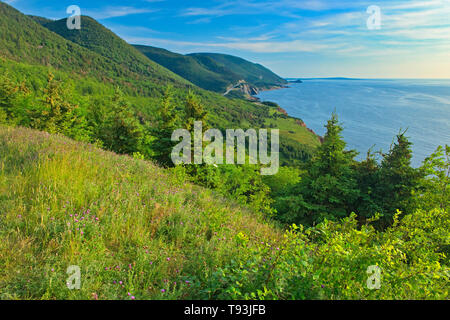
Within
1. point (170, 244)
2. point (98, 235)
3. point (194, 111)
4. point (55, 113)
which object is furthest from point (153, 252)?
point (55, 113)

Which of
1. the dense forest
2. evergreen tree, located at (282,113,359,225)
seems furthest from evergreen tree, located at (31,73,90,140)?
evergreen tree, located at (282,113,359,225)

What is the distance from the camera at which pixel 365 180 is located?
1366 centimetres

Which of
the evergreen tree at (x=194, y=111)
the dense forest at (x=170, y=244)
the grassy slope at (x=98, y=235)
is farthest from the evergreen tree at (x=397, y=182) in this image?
the evergreen tree at (x=194, y=111)

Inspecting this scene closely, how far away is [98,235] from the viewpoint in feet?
11.1

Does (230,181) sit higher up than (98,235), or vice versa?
(98,235)

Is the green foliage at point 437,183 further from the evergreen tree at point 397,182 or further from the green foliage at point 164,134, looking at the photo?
the green foliage at point 164,134

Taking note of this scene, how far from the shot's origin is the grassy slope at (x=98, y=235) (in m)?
2.62

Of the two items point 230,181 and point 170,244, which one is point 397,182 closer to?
point 170,244

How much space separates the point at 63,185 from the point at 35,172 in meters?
0.96

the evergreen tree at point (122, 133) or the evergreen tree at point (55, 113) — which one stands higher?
the evergreen tree at point (55, 113)

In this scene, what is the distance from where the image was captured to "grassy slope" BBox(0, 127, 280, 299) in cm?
262
